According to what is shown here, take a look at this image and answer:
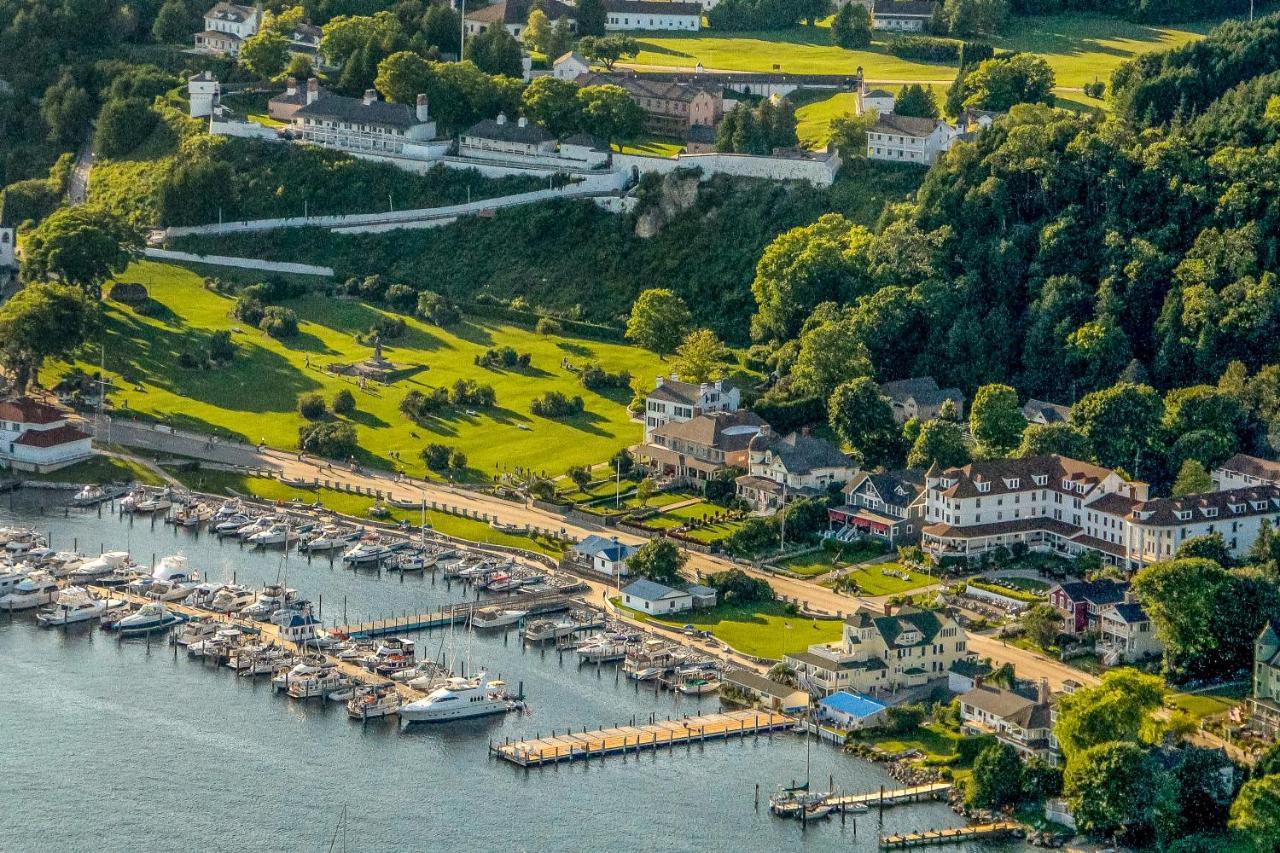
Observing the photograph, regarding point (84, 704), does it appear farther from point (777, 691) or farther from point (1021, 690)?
point (1021, 690)

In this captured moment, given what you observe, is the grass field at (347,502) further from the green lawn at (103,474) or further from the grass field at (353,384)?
the grass field at (353,384)

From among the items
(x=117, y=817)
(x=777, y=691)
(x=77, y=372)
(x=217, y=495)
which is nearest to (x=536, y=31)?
Answer: (x=77, y=372)

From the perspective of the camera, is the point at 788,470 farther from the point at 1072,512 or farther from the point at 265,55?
the point at 265,55

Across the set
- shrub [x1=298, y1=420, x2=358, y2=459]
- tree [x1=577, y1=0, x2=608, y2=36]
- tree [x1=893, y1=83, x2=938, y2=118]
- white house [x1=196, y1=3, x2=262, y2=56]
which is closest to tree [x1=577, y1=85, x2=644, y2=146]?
tree [x1=893, y1=83, x2=938, y2=118]

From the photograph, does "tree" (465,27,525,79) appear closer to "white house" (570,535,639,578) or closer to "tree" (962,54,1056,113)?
"tree" (962,54,1056,113)

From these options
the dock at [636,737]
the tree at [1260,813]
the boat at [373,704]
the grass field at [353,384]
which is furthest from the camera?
the grass field at [353,384]

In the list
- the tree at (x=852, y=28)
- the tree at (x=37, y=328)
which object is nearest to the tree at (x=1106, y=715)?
the tree at (x=37, y=328)

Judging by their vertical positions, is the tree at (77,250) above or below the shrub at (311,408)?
above
